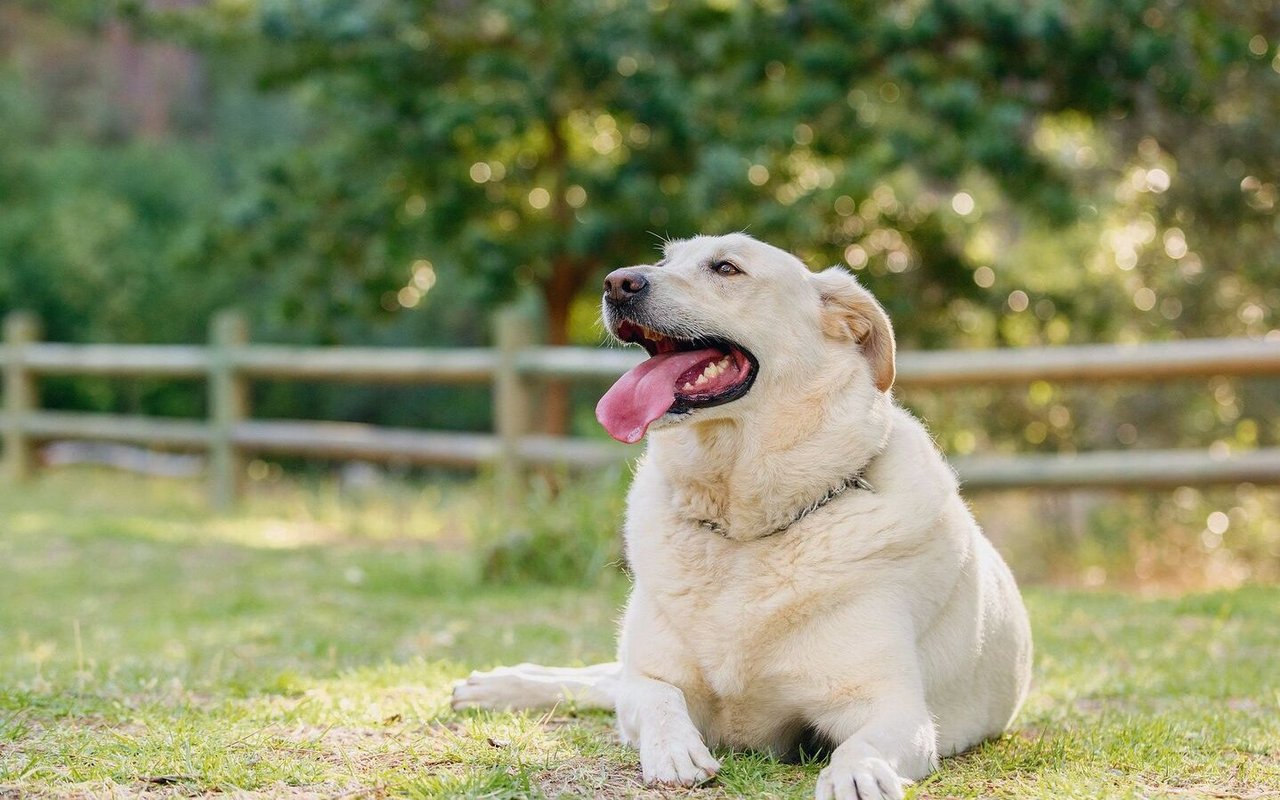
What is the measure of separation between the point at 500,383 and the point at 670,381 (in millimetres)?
5984

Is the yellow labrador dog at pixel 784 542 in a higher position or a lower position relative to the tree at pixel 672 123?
lower

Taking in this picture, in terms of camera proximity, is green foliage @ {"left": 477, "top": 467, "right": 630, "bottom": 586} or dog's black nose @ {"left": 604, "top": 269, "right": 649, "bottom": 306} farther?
green foliage @ {"left": 477, "top": 467, "right": 630, "bottom": 586}

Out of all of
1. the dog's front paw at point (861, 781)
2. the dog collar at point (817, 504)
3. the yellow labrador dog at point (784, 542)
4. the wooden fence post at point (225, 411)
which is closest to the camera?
the dog's front paw at point (861, 781)

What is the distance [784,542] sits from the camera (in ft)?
10.1

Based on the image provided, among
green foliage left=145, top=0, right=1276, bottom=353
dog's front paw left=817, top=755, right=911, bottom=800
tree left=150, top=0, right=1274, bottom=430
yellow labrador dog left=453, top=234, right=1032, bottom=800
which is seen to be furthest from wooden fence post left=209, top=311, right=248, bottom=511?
dog's front paw left=817, top=755, right=911, bottom=800

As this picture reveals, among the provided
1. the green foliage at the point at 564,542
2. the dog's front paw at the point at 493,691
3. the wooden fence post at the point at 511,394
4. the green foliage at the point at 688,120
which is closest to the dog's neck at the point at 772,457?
the dog's front paw at the point at 493,691

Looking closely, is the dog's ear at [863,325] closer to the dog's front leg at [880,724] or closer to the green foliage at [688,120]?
the dog's front leg at [880,724]

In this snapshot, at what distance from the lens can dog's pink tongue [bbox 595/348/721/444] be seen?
3.11 m

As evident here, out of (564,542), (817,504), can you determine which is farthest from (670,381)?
(564,542)

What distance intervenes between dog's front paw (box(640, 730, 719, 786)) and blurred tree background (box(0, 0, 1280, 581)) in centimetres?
579

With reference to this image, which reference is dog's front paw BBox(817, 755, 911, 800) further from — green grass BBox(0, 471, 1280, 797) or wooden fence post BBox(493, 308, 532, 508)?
wooden fence post BBox(493, 308, 532, 508)

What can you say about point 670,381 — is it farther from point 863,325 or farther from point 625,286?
point 863,325

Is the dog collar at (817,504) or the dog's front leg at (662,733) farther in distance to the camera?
the dog collar at (817,504)

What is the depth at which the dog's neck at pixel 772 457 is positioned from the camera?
3127 millimetres
